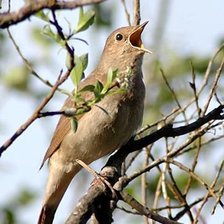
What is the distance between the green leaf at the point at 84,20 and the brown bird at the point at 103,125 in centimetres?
229

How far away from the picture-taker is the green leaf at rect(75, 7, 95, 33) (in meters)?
2.23

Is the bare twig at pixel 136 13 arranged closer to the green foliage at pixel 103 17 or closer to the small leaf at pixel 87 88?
the green foliage at pixel 103 17

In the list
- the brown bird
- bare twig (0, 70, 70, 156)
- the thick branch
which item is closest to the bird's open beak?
the brown bird

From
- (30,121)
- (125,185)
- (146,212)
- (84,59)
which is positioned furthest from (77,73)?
(125,185)

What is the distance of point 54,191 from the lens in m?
5.62

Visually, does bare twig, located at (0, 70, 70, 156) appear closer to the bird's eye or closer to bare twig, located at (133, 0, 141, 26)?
bare twig, located at (133, 0, 141, 26)

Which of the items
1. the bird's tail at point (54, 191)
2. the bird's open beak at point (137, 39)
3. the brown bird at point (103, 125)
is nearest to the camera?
the brown bird at point (103, 125)

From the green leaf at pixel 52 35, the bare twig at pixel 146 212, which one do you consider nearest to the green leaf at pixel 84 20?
the green leaf at pixel 52 35

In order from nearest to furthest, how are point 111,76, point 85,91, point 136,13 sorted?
1. point 85,91
2. point 111,76
3. point 136,13

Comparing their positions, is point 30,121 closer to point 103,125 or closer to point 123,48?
point 103,125

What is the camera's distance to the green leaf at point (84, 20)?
2.23m

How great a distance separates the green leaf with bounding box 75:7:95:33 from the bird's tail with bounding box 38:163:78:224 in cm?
329

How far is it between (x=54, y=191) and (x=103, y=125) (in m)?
0.90

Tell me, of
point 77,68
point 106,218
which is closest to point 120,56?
point 106,218
